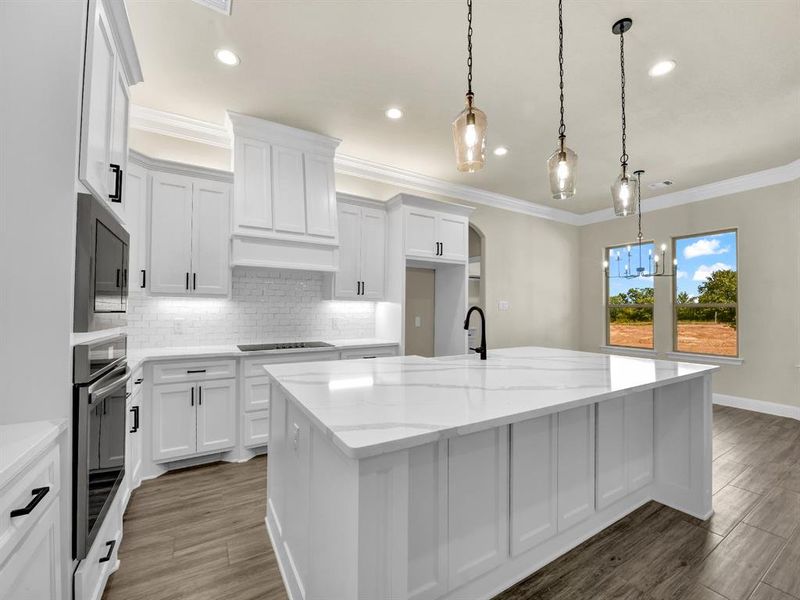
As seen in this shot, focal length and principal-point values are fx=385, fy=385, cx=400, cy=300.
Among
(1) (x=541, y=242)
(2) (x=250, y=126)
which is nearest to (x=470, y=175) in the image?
(1) (x=541, y=242)

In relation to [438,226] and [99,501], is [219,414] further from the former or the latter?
[438,226]

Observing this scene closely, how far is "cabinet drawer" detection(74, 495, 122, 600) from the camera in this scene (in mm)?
1338

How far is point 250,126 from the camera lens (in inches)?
137

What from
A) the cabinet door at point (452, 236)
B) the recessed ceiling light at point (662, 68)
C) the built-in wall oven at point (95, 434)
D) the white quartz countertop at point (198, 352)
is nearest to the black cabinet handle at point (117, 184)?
the built-in wall oven at point (95, 434)

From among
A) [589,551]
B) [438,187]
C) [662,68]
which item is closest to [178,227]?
[438,187]

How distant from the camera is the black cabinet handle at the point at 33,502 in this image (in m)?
0.96

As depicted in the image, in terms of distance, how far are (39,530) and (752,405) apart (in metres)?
6.61

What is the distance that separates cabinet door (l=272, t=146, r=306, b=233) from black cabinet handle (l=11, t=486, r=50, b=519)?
109 inches

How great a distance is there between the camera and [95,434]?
1.43 meters

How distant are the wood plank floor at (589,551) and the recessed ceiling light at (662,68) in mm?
2993

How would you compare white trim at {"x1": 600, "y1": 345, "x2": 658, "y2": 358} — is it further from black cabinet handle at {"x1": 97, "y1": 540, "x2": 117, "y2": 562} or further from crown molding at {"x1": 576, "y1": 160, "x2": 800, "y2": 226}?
black cabinet handle at {"x1": 97, "y1": 540, "x2": 117, "y2": 562}

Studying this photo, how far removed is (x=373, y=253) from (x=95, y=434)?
10.4 feet

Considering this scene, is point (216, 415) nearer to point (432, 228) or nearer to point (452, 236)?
point (432, 228)

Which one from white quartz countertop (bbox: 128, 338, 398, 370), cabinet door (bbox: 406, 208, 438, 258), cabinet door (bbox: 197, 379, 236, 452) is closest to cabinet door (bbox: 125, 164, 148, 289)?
white quartz countertop (bbox: 128, 338, 398, 370)
